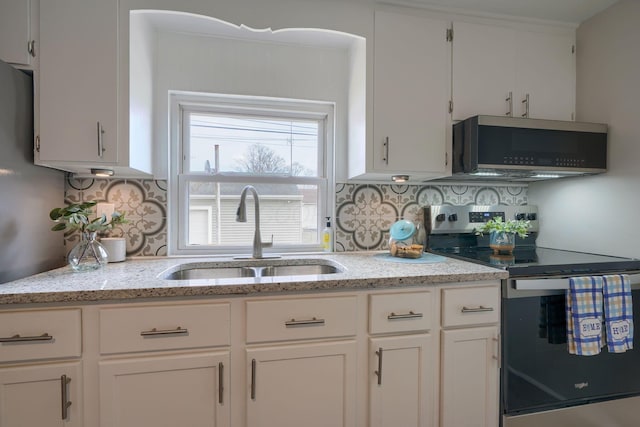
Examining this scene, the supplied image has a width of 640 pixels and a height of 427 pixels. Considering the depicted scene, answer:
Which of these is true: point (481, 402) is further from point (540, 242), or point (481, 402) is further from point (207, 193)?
point (207, 193)

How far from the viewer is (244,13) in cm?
159

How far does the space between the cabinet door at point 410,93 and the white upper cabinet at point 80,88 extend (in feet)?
4.19

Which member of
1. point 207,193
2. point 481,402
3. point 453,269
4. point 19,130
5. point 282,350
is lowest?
point 481,402

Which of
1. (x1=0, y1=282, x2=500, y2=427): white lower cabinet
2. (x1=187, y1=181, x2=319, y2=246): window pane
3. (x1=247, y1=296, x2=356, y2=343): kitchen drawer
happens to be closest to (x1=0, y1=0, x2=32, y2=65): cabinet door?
(x1=187, y1=181, x2=319, y2=246): window pane

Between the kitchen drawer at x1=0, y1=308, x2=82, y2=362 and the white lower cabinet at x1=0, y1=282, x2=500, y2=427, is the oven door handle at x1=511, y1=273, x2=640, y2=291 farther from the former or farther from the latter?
the kitchen drawer at x1=0, y1=308, x2=82, y2=362

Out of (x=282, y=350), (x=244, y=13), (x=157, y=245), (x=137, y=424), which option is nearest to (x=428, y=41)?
(x=244, y=13)

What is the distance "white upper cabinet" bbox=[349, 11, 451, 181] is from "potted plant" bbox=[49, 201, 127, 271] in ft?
4.54

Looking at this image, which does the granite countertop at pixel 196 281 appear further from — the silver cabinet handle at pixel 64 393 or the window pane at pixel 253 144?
the window pane at pixel 253 144

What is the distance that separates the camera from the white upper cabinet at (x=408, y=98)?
1.71 metres

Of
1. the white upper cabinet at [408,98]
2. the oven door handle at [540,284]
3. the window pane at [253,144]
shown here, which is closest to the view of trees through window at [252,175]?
the window pane at [253,144]

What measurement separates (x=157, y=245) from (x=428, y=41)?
76.5 inches

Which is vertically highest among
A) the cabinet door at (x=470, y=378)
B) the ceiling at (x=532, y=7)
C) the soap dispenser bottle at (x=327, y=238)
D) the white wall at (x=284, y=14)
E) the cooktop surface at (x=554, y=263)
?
the ceiling at (x=532, y=7)

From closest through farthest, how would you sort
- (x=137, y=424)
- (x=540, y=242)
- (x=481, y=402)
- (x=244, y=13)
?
(x=137, y=424) < (x=481, y=402) < (x=244, y=13) < (x=540, y=242)

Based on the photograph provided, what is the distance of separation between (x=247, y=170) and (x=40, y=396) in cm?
136
